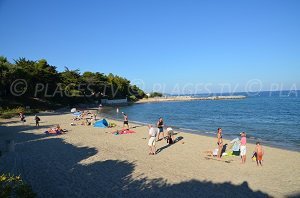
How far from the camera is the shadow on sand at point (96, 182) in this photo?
32.8 ft

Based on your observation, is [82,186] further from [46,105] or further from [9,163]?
[46,105]

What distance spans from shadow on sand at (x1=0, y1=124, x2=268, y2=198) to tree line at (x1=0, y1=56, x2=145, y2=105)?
1529 inches

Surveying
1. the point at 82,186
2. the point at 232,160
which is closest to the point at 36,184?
the point at 82,186

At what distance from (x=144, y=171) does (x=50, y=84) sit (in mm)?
55768

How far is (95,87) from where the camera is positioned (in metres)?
88.2

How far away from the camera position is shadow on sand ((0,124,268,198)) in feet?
32.8

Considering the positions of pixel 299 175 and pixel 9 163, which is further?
pixel 9 163

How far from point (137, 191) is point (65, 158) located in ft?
20.6

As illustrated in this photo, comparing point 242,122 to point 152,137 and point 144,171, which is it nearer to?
point 152,137

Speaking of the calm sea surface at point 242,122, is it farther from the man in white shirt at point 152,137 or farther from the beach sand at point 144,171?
the man in white shirt at point 152,137

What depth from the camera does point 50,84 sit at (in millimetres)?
63781

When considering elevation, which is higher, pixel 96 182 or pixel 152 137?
pixel 152 137

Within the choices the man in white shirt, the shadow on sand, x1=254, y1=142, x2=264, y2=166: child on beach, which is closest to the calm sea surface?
x1=254, y1=142, x2=264, y2=166: child on beach

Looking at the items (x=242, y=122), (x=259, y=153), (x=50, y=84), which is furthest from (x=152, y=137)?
(x=50, y=84)
